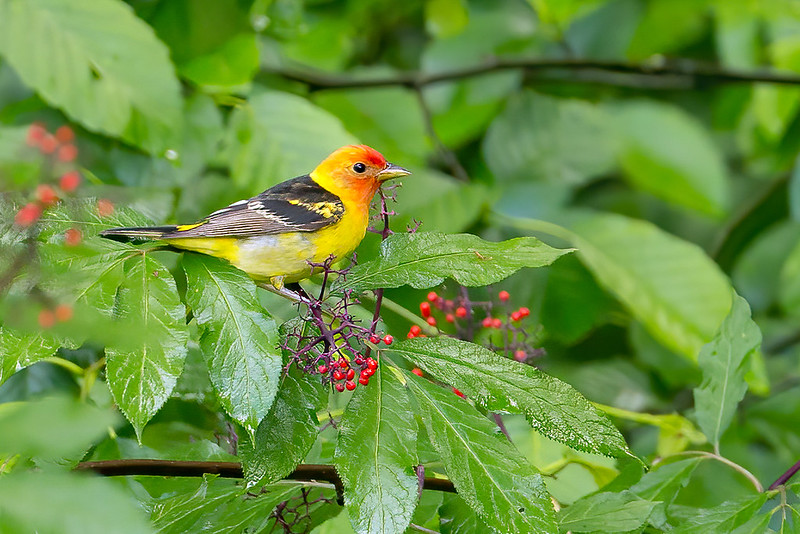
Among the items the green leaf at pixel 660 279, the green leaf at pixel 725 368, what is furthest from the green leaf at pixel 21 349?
the green leaf at pixel 660 279

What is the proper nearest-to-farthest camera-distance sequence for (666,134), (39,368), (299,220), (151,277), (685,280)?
(151,277) < (299,220) < (39,368) < (685,280) < (666,134)

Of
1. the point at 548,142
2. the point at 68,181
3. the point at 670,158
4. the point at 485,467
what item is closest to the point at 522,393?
the point at 485,467

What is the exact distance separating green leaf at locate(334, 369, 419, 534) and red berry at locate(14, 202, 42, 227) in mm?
494

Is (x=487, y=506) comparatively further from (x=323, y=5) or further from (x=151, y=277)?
(x=323, y=5)

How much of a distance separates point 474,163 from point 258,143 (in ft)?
6.87

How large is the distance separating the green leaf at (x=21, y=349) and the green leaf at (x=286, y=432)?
31cm

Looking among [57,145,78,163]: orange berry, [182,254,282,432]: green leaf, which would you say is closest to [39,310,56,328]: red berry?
[57,145,78,163]: orange berry

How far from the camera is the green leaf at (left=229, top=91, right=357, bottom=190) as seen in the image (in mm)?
2789

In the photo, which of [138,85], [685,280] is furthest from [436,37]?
[138,85]

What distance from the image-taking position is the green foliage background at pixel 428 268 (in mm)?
1214

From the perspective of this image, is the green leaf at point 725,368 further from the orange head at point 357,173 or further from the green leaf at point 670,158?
the green leaf at point 670,158

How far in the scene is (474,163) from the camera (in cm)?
473

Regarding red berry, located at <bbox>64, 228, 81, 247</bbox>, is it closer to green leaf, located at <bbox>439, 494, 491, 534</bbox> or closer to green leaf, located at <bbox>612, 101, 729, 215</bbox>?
green leaf, located at <bbox>439, 494, 491, 534</bbox>

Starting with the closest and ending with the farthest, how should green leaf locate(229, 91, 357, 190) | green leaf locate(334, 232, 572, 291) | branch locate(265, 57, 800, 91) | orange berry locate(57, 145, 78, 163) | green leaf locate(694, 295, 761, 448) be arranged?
orange berry locate(57, 145, 78, 163)
green leaf locate(334, 232, 572, 291)
green leaf locate(694, 295, 761, 448)
green leaf locate(229, 91, 357, 190)
branch locate(265, 57, 800, 91)
